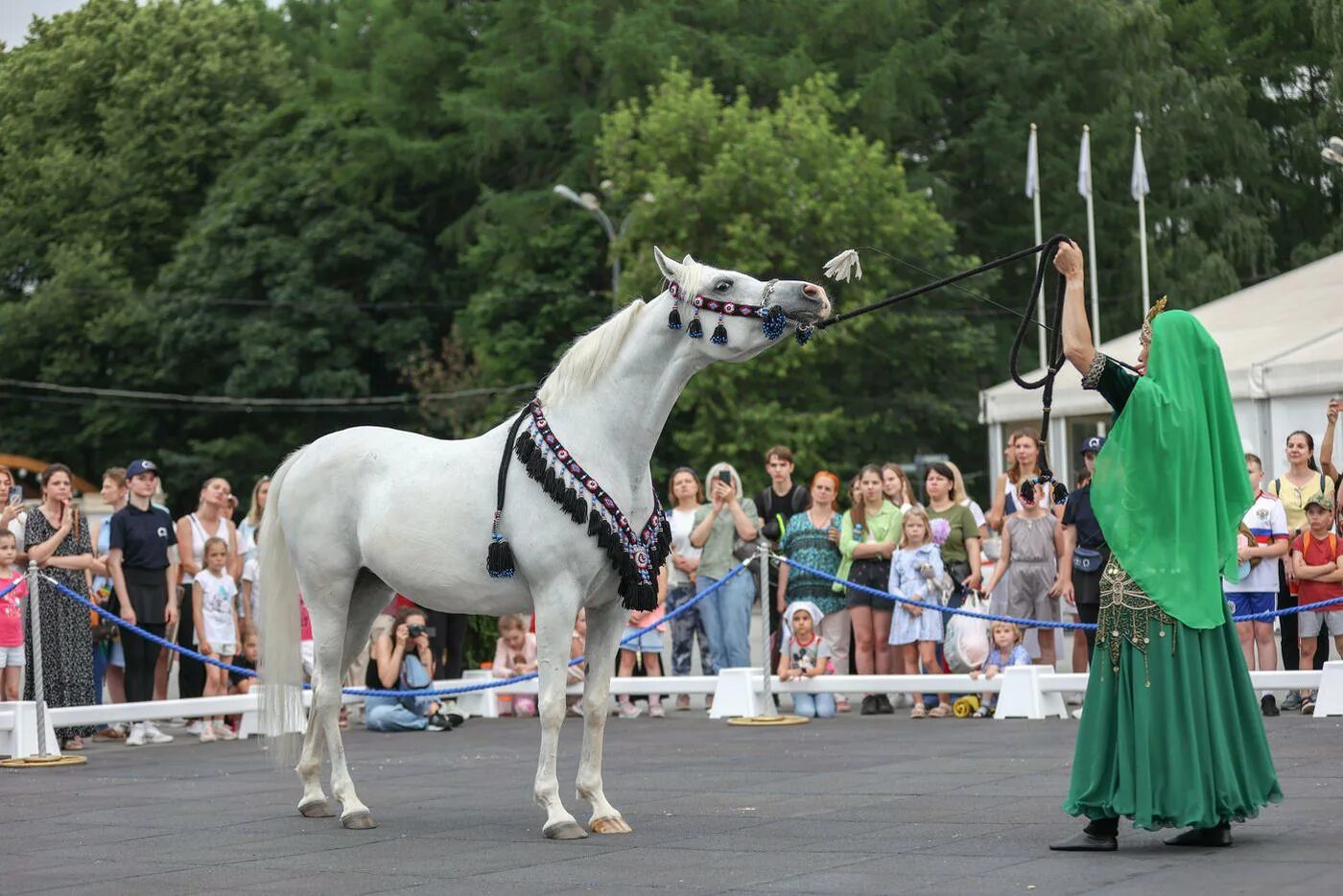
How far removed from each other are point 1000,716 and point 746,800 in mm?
4683

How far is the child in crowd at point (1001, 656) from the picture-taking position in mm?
14391

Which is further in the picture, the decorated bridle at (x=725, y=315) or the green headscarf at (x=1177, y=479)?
the decorated bridle at (x=725, y=315)

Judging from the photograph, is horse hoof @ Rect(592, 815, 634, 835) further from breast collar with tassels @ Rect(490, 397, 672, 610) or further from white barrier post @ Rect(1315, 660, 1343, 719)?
white barrier post @ Rect(1315, 660, 1343, 719)

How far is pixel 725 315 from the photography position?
869 centimetres

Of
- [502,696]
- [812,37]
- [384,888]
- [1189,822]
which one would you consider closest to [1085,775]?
[1189,822]

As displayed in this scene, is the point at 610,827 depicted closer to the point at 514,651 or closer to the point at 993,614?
the point at 993,614

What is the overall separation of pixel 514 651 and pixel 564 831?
726cm

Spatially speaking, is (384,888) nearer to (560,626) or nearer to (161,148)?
(560,626)

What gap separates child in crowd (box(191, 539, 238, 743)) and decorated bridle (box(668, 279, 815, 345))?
280 inches

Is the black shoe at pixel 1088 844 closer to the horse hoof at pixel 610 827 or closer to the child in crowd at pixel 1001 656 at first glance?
the horse hoof at pixel 610 827

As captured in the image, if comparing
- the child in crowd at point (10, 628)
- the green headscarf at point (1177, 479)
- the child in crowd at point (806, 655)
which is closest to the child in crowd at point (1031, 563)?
the child in crowd at point (806, 655)

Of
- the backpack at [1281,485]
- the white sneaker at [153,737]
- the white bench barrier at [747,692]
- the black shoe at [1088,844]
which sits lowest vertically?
the black shoe at [1088,844]

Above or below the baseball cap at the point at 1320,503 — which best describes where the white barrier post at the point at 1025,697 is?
below

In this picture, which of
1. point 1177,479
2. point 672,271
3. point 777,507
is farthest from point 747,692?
point 1177,479
